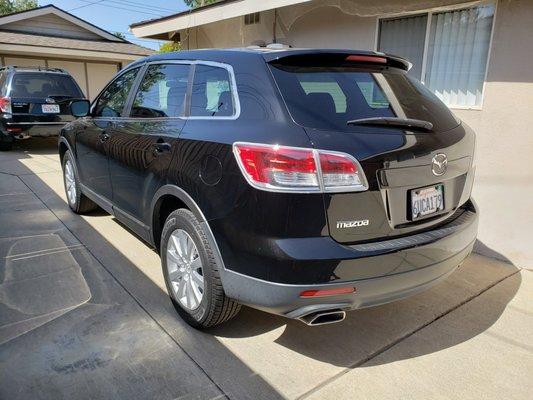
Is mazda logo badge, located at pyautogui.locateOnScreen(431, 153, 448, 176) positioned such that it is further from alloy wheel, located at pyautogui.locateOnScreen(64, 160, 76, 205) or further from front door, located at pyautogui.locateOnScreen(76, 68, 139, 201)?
alloy wheel, located at pyautogui.locateOnScreen(64, 160, 76, 205)

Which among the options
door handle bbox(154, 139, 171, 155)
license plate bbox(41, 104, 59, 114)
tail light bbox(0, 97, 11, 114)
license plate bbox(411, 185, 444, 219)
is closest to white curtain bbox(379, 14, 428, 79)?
license plate bbox(411, 185, 444, 219)

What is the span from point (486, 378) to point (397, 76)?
1.98m

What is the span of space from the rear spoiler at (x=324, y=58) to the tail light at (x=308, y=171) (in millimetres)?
621

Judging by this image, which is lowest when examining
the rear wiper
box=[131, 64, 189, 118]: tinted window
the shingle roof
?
the rear wiper

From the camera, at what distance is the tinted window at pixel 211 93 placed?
8.68 ft

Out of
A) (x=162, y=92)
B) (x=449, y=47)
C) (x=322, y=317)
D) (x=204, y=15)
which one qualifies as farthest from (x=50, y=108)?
(x=322, y=317)

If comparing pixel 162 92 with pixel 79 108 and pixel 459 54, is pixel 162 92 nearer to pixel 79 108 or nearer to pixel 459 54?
pixel 79 108

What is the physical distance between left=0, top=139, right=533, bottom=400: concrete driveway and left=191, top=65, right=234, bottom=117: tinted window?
1463 mm

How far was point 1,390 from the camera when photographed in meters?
2.33

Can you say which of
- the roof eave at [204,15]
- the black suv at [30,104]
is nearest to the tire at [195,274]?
the roof eave at [204,15]

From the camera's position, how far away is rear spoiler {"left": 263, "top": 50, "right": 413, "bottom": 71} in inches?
97.9

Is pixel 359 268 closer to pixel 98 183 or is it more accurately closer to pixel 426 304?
pixel 426 304

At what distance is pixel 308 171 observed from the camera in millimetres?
2137

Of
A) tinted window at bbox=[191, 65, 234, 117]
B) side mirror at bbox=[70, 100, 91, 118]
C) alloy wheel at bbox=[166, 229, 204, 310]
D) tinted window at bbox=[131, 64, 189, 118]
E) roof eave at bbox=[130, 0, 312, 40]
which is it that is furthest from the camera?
roof eave at bbox=[130, 0, 312, 40]
